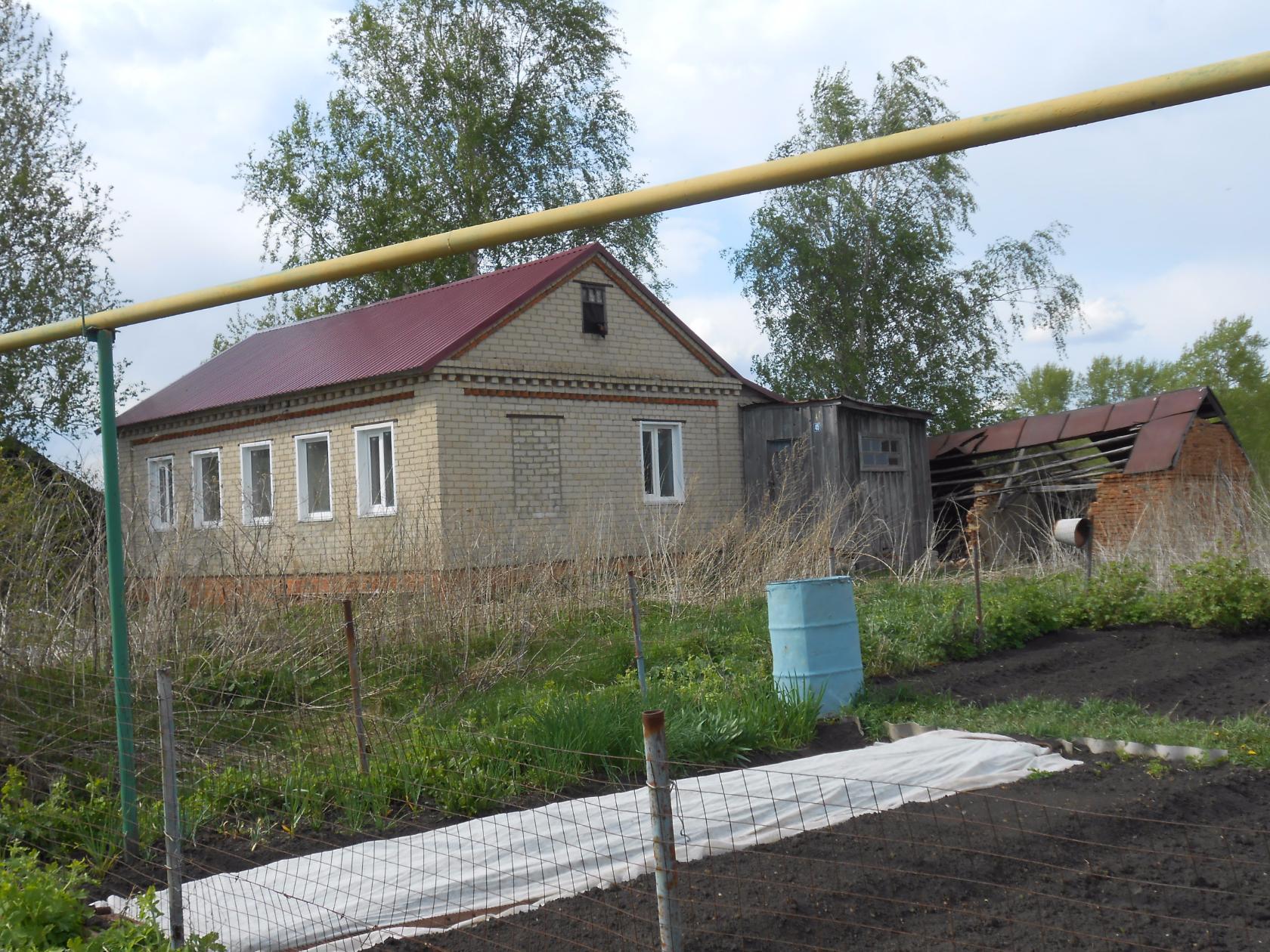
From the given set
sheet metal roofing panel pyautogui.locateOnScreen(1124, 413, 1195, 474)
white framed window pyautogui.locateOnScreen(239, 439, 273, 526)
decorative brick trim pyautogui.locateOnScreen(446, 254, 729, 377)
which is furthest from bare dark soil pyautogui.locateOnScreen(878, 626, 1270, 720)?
white framed window pyautogui.locateOnScreen(239, 439, 273, 526)

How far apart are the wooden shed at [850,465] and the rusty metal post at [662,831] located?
14.9m

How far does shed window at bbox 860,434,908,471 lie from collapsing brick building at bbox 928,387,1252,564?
1.75 m

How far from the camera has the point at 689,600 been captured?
12906mm

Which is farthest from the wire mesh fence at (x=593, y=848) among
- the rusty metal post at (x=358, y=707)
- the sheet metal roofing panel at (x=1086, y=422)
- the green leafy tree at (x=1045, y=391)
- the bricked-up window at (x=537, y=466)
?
the green leafy tree at (x=1045, y=391)

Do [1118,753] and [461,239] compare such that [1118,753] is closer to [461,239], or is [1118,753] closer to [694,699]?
[694,699]

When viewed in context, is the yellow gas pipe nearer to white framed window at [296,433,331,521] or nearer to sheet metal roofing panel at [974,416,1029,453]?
white framed window at [296,433,331,521]

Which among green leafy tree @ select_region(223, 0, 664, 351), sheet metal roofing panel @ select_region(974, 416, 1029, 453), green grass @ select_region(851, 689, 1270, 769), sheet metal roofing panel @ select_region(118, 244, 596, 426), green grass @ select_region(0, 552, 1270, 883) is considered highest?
green leafy tree @ select_region(223, 0, 664, 351)

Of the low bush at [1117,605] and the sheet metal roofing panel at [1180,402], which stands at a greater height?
the sheet metal roofing panel at [1180,402]

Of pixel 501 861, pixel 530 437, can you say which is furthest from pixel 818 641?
pixel 530 437

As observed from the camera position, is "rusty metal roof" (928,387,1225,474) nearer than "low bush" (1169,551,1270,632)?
No

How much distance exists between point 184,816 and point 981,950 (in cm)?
408

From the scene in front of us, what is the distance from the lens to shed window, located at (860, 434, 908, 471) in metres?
19.4

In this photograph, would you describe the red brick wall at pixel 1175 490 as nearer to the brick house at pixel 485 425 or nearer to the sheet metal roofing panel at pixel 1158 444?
the sheet metal roofing panel at pixel 1158 444

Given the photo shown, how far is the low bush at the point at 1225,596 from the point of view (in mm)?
10984
